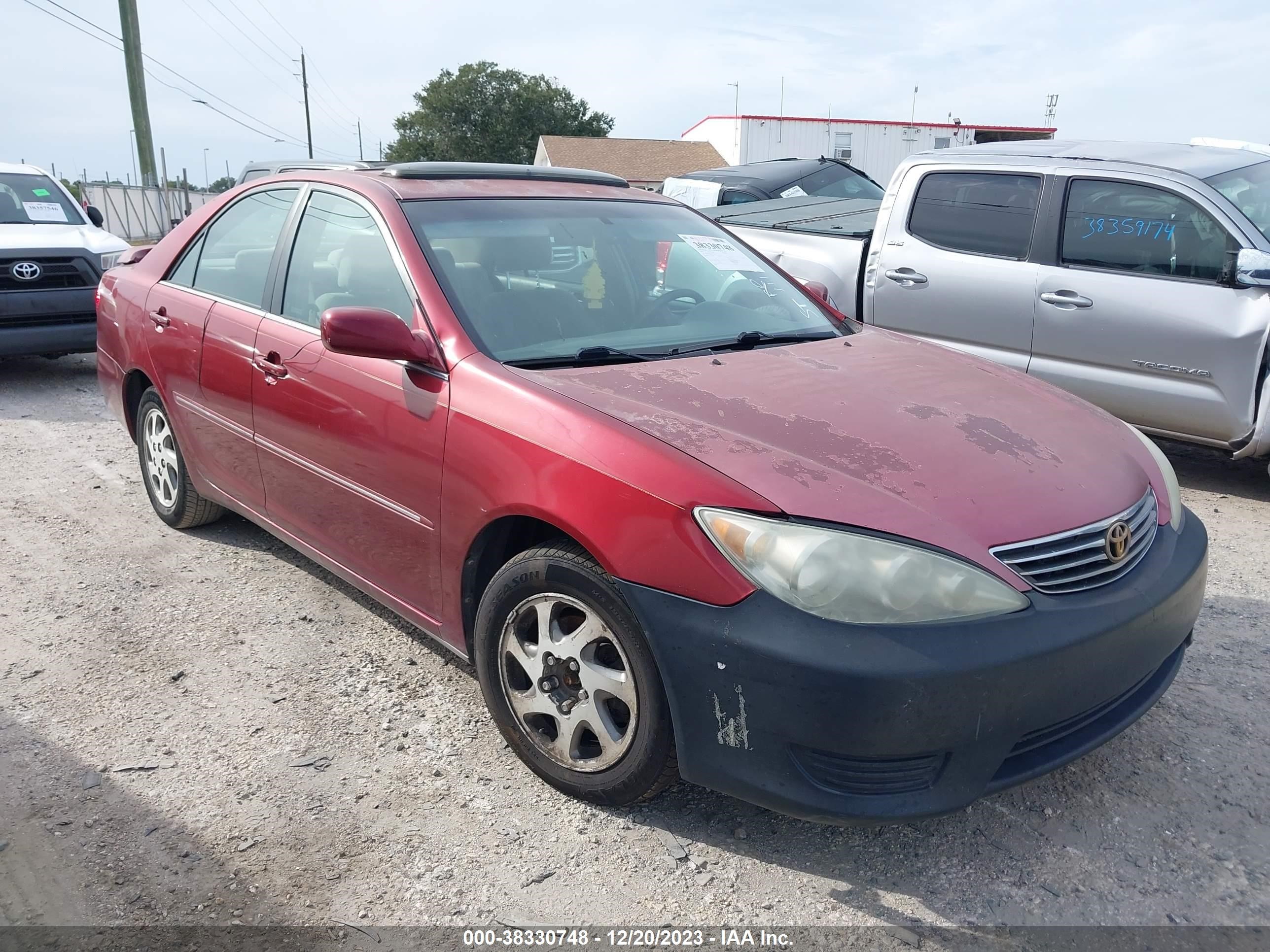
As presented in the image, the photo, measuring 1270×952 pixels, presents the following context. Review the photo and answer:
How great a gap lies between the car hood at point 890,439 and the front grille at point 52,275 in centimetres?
699

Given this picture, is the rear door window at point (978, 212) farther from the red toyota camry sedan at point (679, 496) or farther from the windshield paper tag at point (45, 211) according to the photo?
the windshield paper tag at point (45, 211)

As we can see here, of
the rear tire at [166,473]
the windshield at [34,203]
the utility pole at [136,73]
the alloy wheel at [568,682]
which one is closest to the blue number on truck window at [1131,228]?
the alloy wheel at [568,682]

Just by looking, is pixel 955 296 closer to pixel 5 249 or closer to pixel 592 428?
pixel 592 428

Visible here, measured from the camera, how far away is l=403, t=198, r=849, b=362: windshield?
312cm

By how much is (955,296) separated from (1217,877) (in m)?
4.24

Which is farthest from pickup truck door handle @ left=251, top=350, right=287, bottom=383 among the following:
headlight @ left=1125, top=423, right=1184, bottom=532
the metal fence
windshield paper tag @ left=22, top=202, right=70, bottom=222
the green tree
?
the green tree

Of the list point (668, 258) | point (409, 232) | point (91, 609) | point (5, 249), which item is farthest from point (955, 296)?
point (5, 249)

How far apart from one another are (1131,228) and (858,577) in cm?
431

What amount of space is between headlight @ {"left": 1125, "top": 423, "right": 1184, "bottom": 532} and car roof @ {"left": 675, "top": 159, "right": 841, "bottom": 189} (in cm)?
1006

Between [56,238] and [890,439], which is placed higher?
[56,238]

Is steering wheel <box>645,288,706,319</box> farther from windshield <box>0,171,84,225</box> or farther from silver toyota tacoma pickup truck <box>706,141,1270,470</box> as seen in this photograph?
windshield <box>0,171,84,225</box>

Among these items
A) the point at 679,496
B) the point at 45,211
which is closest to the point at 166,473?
the point at 679,496

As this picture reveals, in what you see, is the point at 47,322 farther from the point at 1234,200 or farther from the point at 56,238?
the point at 1234,200

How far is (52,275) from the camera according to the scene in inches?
325
